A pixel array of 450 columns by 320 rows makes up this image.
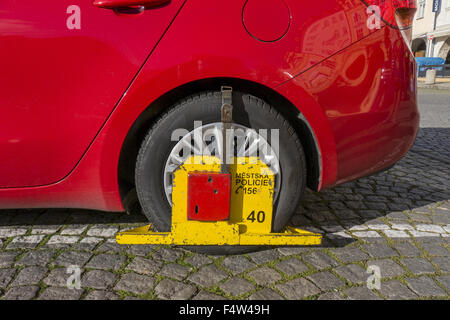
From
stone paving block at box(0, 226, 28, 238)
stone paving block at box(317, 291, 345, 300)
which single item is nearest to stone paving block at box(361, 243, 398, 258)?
stone paving block at box(317, 291, 345, 300)

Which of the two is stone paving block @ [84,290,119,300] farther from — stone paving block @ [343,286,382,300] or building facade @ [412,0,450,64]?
building facade @ [412,0,450,64]

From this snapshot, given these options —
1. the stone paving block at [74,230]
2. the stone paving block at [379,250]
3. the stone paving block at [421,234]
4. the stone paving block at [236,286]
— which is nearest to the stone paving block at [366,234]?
the stone paving block at [379,250]

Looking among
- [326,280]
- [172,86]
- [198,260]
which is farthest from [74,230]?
[326,280]

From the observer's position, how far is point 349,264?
2039mm

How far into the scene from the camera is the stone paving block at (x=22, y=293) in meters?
1.73

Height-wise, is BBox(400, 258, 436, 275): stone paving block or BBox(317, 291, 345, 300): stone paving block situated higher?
BBox(400, 258, 436, 275): stone paving block

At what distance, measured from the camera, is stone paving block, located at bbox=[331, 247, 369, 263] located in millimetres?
2092

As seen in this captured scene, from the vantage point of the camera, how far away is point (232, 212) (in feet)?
6.59

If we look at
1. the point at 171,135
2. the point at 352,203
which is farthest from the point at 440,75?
the point at 171,135

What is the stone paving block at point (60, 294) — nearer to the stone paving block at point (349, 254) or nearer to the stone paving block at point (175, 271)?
the stone paving block at point (175, 271)

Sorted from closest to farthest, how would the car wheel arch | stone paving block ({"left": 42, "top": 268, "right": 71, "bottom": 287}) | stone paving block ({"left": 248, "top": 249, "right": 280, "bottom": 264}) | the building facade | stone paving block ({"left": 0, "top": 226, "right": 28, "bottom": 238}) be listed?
1. stone paving block ({"left": 42, "top": 268, "right": 71, "bottom": 287})
2. the car wheel arch
3. stone paving block ({"left": 248, "top": 249, "right": 280, "bottom": 264})
4. stone paving block ({"left": 0, "top": 226, "right": 28, "bottom": 238})
5. the building facade

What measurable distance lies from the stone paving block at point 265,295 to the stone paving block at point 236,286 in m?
0.05

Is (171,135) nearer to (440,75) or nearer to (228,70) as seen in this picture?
(228,70)

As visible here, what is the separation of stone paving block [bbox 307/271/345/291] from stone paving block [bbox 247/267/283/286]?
0.18m
